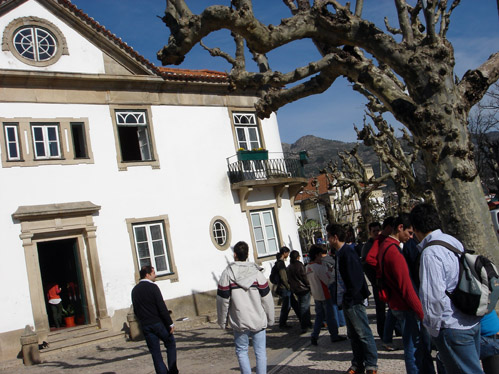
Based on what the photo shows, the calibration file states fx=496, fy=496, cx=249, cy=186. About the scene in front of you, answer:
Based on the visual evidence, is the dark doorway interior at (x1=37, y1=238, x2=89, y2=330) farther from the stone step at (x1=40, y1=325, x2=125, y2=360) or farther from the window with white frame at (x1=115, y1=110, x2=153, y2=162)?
the window with white frame at (x1=115, y1=110, x2=153, y2=162)

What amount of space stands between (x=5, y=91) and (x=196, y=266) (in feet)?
26.4

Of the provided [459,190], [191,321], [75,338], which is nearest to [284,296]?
[191,321]

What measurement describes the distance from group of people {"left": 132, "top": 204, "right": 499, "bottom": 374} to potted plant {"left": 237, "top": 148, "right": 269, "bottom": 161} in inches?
362

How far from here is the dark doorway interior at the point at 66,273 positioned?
15.3 metres

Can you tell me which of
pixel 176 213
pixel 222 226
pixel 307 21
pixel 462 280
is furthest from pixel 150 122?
pixel 462 280

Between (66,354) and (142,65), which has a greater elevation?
(142,65)

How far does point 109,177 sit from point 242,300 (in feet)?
35.5

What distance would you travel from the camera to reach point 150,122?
673 inches

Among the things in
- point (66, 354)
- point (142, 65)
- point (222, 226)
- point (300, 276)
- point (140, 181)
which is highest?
point (142, 65)

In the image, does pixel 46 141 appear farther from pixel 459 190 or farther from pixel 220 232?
pixel 459 190

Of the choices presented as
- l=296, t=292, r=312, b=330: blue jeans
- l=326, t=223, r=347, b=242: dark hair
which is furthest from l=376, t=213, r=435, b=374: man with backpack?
l=296, t=292, r=312, b=330: blue jeans

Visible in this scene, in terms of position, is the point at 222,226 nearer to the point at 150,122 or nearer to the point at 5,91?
the point at 150,122

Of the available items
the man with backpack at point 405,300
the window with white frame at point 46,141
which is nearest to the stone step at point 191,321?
the window with white frame at point 46,141

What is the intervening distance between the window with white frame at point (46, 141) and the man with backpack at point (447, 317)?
13.5 meters
